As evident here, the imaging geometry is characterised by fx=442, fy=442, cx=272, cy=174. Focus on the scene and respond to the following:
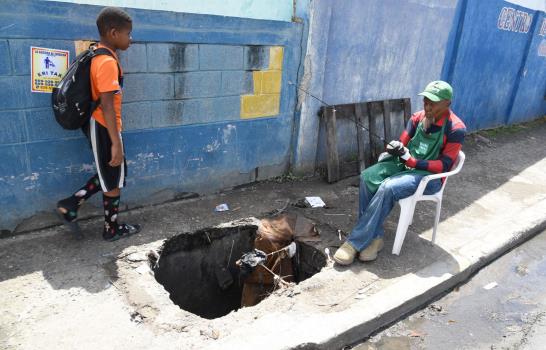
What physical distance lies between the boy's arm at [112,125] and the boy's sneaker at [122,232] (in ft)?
2.16

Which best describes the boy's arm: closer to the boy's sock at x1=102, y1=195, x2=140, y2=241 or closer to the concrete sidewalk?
the boy's sock at x1=102, y1=195, x2=140, y2=241

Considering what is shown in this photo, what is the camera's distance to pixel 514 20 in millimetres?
8586

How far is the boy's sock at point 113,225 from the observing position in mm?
3615

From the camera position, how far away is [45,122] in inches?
139

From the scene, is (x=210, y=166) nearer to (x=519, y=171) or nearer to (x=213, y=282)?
(x=213, y=282)

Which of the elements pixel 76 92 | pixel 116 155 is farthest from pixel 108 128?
pixel 76 92

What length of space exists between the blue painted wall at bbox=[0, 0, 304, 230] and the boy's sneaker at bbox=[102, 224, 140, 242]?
430 mm

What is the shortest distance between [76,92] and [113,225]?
1160 millimetres

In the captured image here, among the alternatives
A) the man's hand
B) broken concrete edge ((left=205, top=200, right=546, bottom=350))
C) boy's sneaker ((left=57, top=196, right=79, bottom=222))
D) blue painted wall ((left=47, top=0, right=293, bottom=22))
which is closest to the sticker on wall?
blue painted wall ((left=47, top=0, right=293, bottom=22))

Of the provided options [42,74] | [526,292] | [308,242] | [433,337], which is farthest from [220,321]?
[526,292]

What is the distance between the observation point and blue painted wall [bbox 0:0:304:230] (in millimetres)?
3354

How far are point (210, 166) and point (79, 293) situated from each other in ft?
6.37

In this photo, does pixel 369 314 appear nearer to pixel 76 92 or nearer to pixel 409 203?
pixel 409 203

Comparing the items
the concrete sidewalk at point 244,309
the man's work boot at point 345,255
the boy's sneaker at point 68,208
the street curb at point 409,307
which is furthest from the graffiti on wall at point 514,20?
the boy's sneaker at point 68,208
